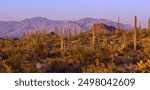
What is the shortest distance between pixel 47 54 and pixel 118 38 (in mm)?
11903

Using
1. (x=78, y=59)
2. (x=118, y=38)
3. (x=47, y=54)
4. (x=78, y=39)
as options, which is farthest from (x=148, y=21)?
(x=78, y=59)

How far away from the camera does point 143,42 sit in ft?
111

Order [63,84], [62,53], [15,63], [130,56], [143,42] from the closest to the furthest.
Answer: [63,84], [15,63], [130,56], [62,53], [143,42]

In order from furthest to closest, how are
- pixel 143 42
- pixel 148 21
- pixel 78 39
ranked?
pixel 78 39
pixel 148 21
pixel 143 42

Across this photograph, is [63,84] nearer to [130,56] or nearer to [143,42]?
[130,56]

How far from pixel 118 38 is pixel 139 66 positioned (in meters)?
18.2

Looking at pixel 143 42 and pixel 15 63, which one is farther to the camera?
pixel 143 42

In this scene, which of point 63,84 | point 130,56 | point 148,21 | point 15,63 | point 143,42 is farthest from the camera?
point 148,21

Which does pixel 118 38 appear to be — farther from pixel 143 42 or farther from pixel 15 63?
pixel 15 63

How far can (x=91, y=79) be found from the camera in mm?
14242

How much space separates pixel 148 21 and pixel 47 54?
11915mm

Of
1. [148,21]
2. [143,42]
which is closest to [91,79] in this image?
[143,42]

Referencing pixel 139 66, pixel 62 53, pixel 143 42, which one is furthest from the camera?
pixel 143 42

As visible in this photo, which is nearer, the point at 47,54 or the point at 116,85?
the point at 116,85
